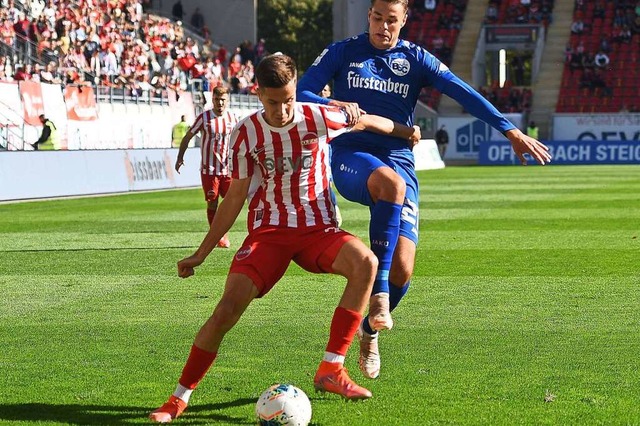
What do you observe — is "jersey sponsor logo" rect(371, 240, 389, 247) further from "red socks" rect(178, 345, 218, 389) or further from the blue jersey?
"red socks" rect(178, 345, 218, 389)

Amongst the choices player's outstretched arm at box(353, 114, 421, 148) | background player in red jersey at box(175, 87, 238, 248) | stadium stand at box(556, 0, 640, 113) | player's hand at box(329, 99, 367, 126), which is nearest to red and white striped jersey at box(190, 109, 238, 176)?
background player in red jersey at box(175, 87, 238, 248)

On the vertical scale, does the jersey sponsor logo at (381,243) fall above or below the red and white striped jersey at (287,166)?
below

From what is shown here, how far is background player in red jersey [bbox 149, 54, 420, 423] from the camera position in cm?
563

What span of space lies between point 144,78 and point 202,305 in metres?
29.2

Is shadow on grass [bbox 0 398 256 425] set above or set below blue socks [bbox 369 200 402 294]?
below

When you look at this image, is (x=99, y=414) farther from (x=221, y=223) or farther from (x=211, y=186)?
(x=211, y=186)

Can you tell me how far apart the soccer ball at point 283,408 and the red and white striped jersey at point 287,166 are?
3.15ft

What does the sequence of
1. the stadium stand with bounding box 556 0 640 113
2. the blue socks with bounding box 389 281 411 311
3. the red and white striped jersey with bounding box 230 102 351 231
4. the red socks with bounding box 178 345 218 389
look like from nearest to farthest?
the red socks with bounding box 178 345 218 389 < the red and white striped jersey with bounding box 230 102 351 231 < the blue socks with bounding box 389 281 411 311 < the stadium stand with bounding box 556 0 640 113

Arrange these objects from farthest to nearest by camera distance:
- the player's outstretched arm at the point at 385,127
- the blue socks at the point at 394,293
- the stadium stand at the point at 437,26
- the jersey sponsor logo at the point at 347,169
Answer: the stadium stand at the point at 437,26, the blue socks at the point at 394,293, the jersey sponsor logo at the point at 347,169, the player's outstretched arm at the point at 385,127

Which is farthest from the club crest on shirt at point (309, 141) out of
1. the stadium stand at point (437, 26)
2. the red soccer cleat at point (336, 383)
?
the stadium stand at point (437, 26)

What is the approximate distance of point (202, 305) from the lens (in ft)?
31.4

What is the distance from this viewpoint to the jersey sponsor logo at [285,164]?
5891 millimetres

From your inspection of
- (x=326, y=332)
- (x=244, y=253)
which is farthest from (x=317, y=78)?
(x=326, y=332)

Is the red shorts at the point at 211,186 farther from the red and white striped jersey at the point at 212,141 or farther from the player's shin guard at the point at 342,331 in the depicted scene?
the player's shin guard at the point at 342,331
